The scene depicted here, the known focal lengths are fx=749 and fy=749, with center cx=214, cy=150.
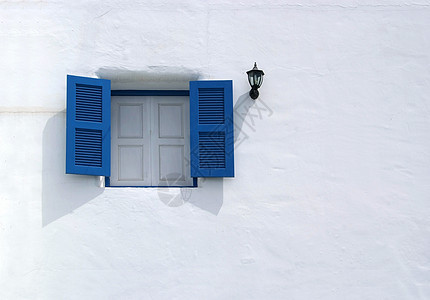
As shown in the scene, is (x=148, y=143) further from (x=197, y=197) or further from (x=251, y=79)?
(x=251, y=79)

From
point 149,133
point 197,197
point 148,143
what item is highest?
point 149,133

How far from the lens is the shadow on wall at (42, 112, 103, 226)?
704 centimetres

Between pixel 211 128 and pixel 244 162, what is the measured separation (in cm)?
46

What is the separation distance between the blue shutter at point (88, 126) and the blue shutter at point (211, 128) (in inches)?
32.7

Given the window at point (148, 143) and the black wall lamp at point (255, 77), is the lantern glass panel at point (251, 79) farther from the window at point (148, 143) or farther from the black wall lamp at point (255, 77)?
the window at point (148, 143)

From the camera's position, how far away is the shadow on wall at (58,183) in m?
7.04

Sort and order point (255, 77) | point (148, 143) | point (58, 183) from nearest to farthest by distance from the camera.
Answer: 1. point (58, 183)
2. point (255, 77)
3. point (148, 143)

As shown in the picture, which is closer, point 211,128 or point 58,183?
point 58,183

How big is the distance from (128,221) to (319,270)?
1.86 metres

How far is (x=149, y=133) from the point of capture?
747 cm

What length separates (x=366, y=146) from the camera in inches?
289

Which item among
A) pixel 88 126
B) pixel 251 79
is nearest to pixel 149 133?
pixel 88 126

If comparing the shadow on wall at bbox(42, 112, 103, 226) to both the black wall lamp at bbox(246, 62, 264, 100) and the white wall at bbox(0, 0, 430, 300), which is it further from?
the black wall lamp at bbox(246, 62, 264, 100)

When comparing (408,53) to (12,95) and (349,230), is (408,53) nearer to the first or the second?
(349,230)
